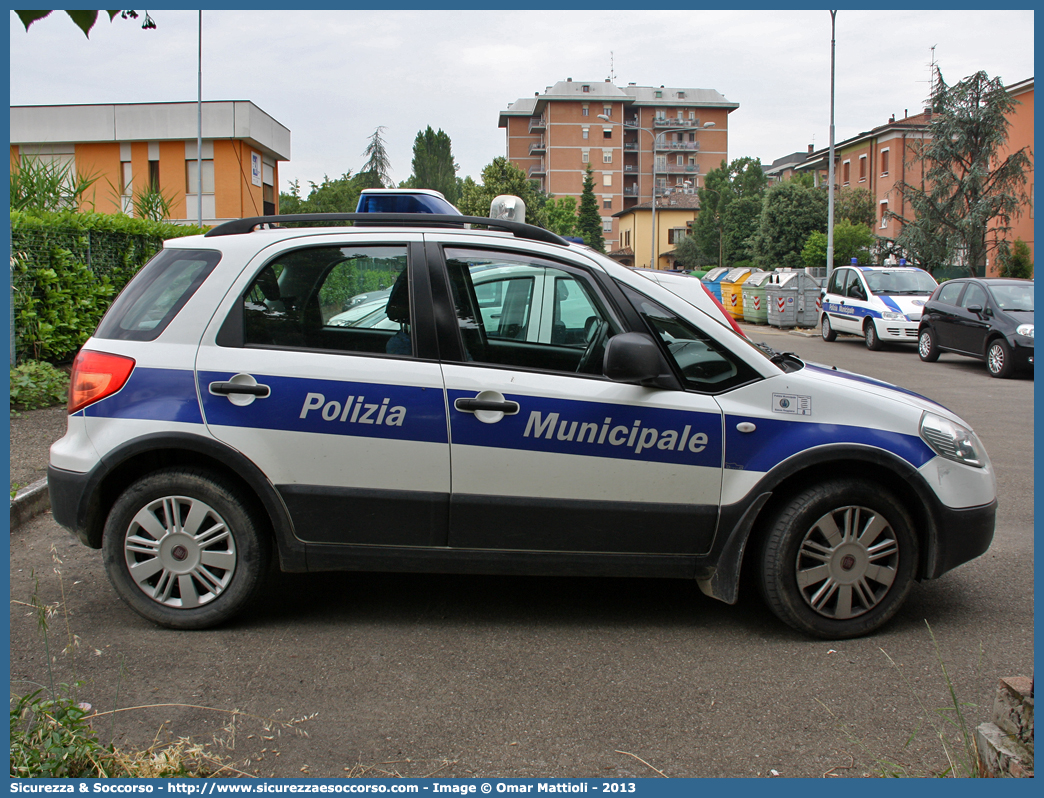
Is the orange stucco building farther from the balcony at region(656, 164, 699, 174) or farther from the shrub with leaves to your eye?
the balcony at region(656, 164, 699, 174)

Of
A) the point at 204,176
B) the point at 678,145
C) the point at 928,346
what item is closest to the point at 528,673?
the point at 928,346

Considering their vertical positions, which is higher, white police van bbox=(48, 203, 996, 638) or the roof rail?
the roof rail

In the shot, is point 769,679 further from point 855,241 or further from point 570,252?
point 855,241

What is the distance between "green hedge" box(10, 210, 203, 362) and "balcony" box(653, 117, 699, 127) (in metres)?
103

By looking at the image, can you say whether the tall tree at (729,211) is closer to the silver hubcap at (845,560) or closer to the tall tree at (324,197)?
the tall tree at (324,197)

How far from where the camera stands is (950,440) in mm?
3924

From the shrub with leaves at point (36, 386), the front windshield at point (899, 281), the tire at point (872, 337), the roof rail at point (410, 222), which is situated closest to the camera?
the roof rail at point (410, 222)

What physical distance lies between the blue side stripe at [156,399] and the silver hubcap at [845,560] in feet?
8.65

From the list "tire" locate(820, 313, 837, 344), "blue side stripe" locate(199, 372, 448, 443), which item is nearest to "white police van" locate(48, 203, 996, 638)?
"blue side stripe" locate(199, 372, 448, 443)

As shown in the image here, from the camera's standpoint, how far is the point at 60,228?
10109mm

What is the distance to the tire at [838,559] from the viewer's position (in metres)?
3.79

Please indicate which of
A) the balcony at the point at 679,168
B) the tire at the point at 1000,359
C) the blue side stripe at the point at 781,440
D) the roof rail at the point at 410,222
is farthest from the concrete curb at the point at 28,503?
the balcony at the point at 679,168

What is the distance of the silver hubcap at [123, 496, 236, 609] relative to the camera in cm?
386

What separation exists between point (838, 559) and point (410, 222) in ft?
7.76
